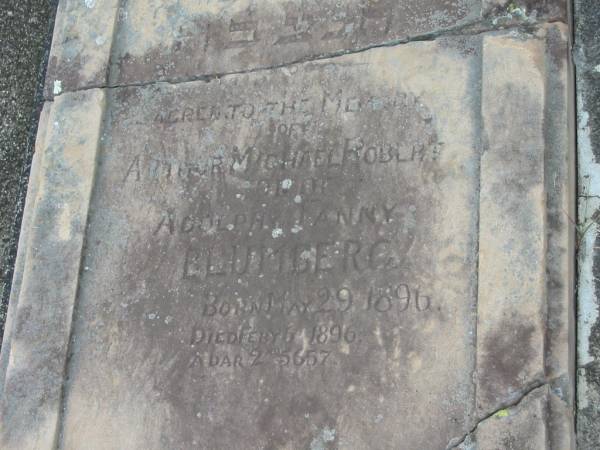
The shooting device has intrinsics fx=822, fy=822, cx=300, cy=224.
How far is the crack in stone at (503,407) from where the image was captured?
2.57 meters

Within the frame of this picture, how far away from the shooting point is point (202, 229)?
3174 mm

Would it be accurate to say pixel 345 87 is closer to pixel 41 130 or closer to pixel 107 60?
pixel 107 60

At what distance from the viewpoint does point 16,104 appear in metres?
3.80

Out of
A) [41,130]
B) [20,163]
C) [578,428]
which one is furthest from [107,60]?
[578,428]

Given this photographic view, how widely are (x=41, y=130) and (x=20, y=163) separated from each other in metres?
0.28

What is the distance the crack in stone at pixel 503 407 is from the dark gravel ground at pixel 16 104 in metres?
2.04

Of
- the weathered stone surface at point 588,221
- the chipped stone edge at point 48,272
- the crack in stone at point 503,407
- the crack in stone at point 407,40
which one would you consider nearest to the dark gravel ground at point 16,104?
the chipped stone edge at point 48,272

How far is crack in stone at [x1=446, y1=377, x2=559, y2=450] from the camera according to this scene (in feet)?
8.45

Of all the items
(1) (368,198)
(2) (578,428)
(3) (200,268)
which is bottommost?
(2) (578,428)

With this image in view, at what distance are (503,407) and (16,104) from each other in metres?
2.56

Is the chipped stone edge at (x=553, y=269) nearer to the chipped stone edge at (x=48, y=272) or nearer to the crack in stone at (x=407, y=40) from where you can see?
the crack in stone at (x=407, y=40)

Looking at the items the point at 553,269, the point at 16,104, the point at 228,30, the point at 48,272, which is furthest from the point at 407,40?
the point at 16,104

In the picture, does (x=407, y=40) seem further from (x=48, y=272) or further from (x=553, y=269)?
(x=48, y=272)

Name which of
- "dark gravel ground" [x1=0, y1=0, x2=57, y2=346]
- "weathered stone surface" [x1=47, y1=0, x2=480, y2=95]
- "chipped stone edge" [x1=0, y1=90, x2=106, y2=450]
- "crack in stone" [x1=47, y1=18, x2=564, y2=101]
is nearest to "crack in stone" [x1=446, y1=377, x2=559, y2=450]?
"crack in stone" [x1=47, y1=18, x2=564, y2=101]
